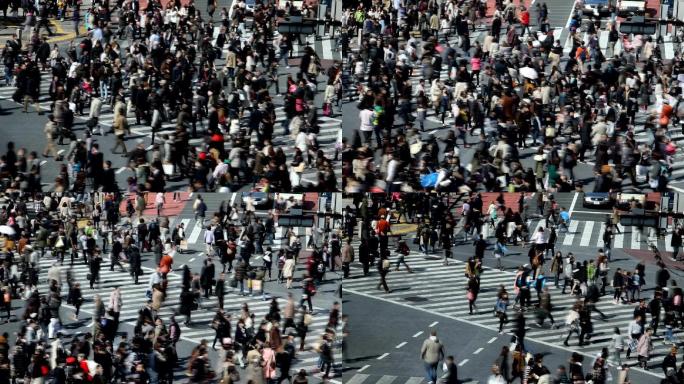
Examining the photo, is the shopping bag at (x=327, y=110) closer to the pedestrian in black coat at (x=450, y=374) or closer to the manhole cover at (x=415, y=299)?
the manhole cover at (x=415, y=299)

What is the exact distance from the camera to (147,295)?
60656mm

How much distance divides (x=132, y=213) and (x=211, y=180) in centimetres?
304

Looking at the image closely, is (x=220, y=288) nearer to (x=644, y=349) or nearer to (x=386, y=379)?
(x=386, y=379)

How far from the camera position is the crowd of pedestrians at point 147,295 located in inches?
2218

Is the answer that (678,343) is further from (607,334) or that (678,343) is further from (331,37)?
(331,37)

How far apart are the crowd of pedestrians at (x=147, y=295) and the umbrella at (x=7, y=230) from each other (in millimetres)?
47

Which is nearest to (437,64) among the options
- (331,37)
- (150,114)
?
(331,37)

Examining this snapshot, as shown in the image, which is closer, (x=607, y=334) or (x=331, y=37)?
(x=607, y=334)

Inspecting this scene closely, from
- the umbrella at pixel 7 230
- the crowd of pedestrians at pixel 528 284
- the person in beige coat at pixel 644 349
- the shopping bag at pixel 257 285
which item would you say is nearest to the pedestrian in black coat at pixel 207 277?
the shopping bag at pixel 257 285

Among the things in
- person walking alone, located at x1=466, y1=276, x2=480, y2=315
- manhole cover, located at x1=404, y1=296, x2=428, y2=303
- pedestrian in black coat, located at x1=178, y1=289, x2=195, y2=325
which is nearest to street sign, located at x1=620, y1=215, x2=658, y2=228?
→ person walking alone, located at x1=466, y1=276, x2=480, y2=315

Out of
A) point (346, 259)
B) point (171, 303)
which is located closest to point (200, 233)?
point (171, 303)

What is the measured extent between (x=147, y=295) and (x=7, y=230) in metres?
5.72

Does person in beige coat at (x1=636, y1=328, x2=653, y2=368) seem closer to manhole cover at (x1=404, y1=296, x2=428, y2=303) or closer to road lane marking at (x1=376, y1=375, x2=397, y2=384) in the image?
manhole cover at (x1=404, y1=296, x2=428, y2=303)

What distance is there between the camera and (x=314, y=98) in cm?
7075
